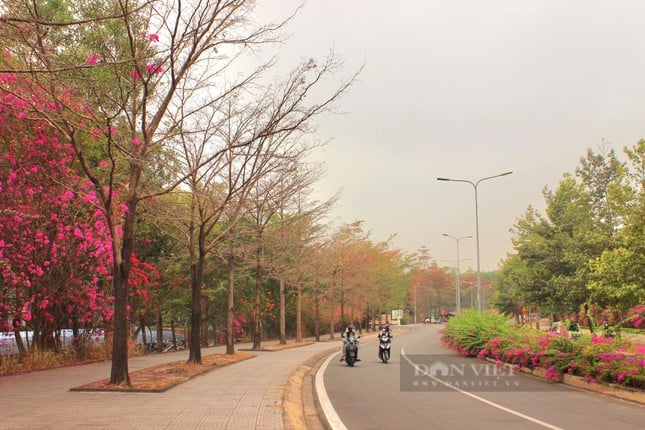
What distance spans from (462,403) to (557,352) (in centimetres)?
649

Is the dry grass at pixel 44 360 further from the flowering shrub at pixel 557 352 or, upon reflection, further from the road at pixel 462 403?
the flowering shrub at pixel 557 352

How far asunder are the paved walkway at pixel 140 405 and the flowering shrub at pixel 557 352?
7950mm

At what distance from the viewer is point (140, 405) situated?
9.97 meters

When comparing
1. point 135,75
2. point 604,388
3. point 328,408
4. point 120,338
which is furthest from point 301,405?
point 135,75

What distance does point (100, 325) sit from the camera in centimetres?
2284

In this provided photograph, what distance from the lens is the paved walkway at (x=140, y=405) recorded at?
8234 millimetres

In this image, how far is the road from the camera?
9469 mm

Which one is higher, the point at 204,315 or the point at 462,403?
the point at 462,403

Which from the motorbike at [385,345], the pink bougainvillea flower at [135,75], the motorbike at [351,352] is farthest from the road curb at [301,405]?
the pink bougainvillea flower at [135,75]

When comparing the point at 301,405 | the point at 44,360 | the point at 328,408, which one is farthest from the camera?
the point at 44,360

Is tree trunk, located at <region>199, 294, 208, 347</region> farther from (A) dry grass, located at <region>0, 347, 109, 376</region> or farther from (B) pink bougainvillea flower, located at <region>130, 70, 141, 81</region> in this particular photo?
(B) pink bougainvillea flower, located at <region>130, 70, 141, 81</region>

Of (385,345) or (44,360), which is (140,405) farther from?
(385,345)

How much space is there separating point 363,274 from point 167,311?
23.6 m

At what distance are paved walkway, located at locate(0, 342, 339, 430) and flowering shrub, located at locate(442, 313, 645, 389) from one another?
7.95 meters
